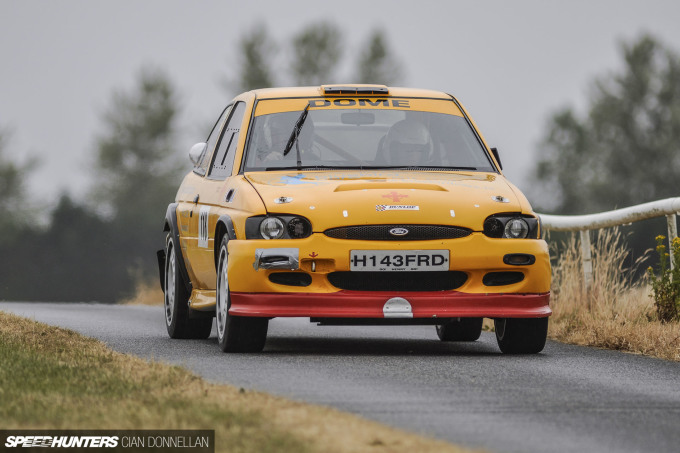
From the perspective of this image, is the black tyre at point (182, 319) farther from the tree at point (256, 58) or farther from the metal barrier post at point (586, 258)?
the tree at point (256, 58)

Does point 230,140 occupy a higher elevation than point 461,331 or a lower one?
higher

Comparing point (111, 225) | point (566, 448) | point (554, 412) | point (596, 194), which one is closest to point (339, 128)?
point (554, 412)

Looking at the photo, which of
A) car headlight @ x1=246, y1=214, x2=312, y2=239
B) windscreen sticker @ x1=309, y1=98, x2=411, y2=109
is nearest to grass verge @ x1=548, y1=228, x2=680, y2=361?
windscreen sticker @ x1=309, y1=98, x2=411, y2=109

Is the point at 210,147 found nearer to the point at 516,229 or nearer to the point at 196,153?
the point at 196,153

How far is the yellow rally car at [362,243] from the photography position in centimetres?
903

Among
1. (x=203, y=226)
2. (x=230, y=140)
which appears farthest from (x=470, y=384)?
(x=230, y=140)

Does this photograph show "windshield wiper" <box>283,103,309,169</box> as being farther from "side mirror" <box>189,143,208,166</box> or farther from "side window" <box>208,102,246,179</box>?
"side mirror" <box>189,143,208,166</box>

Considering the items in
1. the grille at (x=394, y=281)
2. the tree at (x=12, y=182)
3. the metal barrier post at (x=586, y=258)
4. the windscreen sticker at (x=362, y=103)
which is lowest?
the tree at (x=12, y=182)

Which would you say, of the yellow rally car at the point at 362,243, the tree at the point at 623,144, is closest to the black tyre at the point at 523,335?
the yellow rally car at the point at 362,243

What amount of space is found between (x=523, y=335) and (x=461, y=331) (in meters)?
1.71

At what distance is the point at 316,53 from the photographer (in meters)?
86.5

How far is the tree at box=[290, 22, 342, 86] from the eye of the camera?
8550 cm

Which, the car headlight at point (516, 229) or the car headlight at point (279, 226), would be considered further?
the car headlight at point (516, 229)

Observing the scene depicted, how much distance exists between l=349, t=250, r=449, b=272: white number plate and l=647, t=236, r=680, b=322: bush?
2.74 meters
